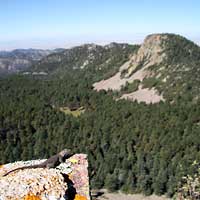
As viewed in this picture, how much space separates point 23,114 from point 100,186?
5122 cm

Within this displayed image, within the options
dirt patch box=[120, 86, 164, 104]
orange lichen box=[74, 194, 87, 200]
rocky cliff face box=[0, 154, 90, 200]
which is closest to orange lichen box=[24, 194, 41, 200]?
rocky cliff face box=[0, 154, 90, 200]

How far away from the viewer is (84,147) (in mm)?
112375

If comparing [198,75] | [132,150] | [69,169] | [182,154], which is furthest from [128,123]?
[69,169]

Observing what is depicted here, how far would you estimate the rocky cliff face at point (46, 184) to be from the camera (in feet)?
31.8

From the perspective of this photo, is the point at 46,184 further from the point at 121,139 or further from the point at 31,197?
the point at 121,139

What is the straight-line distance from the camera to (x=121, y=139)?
116188mm

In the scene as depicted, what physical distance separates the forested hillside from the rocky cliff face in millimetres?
68408

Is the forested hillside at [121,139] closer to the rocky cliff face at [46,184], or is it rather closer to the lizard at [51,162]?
the lizard at [51,162]

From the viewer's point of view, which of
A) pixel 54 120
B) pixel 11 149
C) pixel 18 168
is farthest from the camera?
pixel 54 120

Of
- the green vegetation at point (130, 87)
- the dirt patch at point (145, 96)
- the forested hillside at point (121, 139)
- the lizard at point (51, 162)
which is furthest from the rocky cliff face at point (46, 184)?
the green vegetation at point (130, 87)

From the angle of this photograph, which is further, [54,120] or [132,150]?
[54,120]

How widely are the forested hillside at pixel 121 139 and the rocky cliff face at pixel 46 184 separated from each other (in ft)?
224

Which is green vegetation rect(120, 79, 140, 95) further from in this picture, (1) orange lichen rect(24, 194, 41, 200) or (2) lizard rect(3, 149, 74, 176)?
(1) orange lichen rect(24, 194, 41, 200)

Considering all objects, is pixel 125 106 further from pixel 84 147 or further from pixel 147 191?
pixel 147 191
